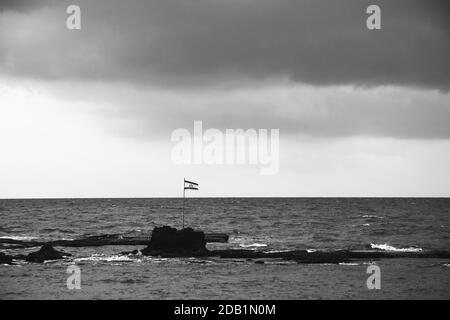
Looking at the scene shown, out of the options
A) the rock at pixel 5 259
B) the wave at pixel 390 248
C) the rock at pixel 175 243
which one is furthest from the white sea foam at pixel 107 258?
the wave at pixel 390 248

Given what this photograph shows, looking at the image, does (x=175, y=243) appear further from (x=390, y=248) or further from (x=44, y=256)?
(x=390, y=248)

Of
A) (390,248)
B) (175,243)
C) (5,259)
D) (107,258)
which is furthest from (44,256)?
(390,248)

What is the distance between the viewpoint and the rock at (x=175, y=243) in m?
56.8

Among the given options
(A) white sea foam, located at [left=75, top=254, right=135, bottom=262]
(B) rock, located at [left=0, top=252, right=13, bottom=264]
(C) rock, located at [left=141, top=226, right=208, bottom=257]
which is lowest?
(A) white sea foam, located at [left=75, top=254, right=135, bottom=262]

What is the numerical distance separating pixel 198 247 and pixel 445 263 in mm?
21828

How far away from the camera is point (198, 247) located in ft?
188

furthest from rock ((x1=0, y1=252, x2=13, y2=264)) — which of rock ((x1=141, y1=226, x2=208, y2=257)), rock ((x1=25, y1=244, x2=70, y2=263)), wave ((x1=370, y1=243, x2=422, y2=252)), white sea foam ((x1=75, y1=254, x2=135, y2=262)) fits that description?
wave ((x1=370, y1=243, x2=422, y2=252))

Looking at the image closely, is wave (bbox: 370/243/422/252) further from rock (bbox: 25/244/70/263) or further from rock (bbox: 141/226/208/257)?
rock (bbox: 25/244/70/263)

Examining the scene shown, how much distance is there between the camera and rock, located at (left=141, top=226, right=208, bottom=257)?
186ft

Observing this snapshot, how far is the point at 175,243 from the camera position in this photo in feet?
188

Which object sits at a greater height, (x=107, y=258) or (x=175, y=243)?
(x=175, y=243)

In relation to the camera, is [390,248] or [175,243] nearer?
[175,243]

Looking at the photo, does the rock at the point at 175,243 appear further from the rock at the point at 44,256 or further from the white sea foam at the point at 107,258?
the rock at the point at 44,256
